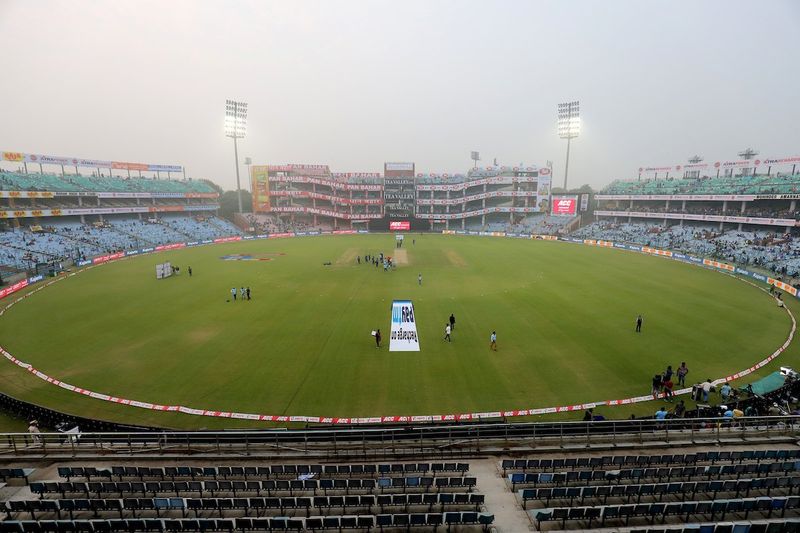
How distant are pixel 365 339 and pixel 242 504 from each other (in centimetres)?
1490

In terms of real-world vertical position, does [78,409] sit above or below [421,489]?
below

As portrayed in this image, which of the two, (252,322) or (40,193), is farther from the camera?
(40,193)

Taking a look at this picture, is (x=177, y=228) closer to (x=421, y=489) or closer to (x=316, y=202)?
(x=316, y=202)

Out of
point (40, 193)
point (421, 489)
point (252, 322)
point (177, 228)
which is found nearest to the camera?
point (421, 489)

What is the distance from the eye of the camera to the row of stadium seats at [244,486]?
10.7m

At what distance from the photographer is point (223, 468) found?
11.5 metres

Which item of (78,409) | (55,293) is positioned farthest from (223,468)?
(55,293)

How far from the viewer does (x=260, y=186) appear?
107375mm

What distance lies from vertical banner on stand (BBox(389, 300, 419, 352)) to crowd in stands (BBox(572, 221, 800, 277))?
43334 mm

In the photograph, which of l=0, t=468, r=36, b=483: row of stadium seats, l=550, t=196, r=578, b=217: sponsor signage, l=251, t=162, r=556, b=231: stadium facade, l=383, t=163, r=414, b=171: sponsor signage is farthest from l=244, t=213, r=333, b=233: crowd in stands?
l=0, t=468, r=36, b=483: row of stadium seats

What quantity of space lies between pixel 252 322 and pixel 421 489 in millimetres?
21060

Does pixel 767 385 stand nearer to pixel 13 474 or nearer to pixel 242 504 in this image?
pixel 242 504

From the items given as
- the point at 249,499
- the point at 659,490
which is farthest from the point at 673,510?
the point at 249,499

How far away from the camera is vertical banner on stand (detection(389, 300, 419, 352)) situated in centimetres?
2421
